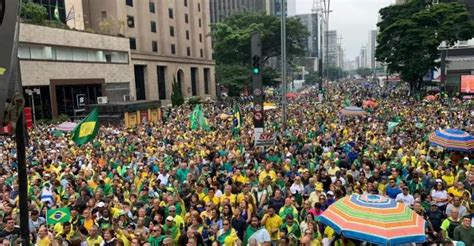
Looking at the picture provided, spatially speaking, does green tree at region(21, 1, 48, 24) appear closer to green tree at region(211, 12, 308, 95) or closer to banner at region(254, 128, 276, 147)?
banner at region(254, 128, 276, 147)

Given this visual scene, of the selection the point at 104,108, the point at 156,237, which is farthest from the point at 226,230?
the point at 104,108

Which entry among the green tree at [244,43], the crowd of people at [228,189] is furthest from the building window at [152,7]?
the crowd of people at [228,189]

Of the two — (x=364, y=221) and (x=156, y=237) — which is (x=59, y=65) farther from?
(x=364, y=221)

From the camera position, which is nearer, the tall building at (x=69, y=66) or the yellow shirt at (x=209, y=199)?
the yellow shirt at (x=209, y=199)

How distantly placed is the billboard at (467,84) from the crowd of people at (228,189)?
87.7 feet

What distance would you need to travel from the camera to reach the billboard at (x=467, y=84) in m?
44.3

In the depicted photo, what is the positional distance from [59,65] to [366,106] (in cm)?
2624

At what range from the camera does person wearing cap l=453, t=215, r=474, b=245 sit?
792 cm

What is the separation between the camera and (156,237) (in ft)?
27.5

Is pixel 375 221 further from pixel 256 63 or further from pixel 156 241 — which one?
pixel 256 63

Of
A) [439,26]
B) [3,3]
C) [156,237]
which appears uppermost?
[439,26]

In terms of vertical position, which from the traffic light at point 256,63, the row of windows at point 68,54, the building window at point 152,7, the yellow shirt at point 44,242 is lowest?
the yellow shirt at point 44,242

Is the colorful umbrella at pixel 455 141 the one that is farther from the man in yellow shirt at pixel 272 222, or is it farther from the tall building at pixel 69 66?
the tall building at pixel 69 66

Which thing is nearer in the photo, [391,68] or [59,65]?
[59,65]
